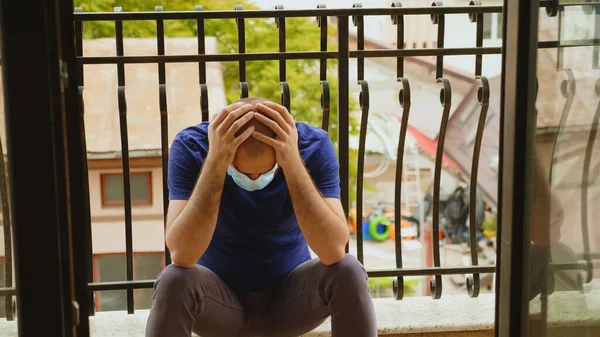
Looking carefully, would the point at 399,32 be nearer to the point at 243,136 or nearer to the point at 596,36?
the point at 243,136

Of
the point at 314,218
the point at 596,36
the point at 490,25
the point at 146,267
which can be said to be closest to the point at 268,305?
the point at 314,218

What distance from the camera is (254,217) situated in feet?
7.41

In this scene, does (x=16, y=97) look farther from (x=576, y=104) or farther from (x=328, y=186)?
(x=328, y=186)

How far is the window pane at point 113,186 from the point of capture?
42.2 feet

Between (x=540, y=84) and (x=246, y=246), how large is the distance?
1.20 m

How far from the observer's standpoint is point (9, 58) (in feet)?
3.84

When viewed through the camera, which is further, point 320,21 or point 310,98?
point 310,98

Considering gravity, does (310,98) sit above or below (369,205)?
above

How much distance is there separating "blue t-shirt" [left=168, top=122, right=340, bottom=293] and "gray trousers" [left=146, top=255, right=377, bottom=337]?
0.20 ft

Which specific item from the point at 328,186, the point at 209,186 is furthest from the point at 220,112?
the point at 328,186

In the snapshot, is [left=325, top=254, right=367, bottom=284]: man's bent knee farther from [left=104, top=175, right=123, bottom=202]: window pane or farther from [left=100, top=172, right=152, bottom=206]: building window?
[left=104, top=175, right=123, bottom=202]: window pane

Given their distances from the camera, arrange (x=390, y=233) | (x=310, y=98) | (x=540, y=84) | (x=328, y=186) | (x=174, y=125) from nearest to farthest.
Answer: (x=540, y=84) < (x=328, y=186) < (x=174, y=125) < (x=310, y=98) < (x=390, y=233)

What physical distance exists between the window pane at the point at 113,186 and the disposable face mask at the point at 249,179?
1086 centimetres

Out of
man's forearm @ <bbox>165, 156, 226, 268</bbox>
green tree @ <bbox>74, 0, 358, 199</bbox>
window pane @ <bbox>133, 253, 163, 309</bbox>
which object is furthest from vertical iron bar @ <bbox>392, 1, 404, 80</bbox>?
window pane @ <bbox>133, 253, 163, 309</bbox>
